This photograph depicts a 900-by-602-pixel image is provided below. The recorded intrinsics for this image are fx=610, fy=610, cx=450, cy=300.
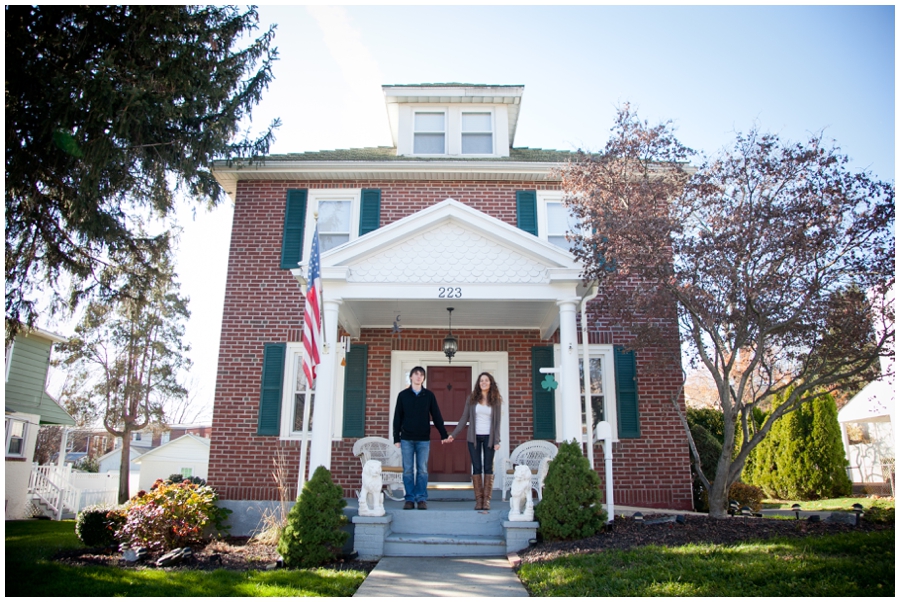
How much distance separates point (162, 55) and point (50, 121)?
1702 millimetres

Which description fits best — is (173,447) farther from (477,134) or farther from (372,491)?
(372,491)

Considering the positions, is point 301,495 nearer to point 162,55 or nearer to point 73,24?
point 162,55

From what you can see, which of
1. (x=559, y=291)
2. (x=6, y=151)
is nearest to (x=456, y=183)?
(x=559, y=291)

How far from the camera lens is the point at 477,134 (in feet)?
39.4

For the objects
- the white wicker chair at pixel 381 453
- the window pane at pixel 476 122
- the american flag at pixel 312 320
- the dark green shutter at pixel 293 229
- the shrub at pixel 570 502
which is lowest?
the shrub at pixel 570 502

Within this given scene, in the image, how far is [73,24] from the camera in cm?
789

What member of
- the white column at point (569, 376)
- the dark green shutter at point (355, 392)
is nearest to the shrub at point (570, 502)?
the white column at point (569, 376)

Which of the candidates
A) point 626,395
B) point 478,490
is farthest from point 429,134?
point 478,490

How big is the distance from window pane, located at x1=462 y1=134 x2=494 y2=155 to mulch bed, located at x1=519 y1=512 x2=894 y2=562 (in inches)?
293

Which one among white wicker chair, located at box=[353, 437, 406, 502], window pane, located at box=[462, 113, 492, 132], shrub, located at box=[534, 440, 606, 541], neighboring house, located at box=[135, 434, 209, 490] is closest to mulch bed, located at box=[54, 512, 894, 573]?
shrub, located at box=[534, 440, 606, 541]

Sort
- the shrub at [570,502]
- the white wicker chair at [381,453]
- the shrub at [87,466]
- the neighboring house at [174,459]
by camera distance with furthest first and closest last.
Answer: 1. the shrub at [87,466]
2. the neighboring house at [174,459]
3. the white wicker chair at [381,453]
4. the shrub at [570,502]

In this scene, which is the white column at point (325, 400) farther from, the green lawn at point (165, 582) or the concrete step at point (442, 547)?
the green lawn at point (165, 582)

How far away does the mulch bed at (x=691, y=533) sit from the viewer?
6090 mm

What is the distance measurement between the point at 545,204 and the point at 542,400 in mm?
3459
